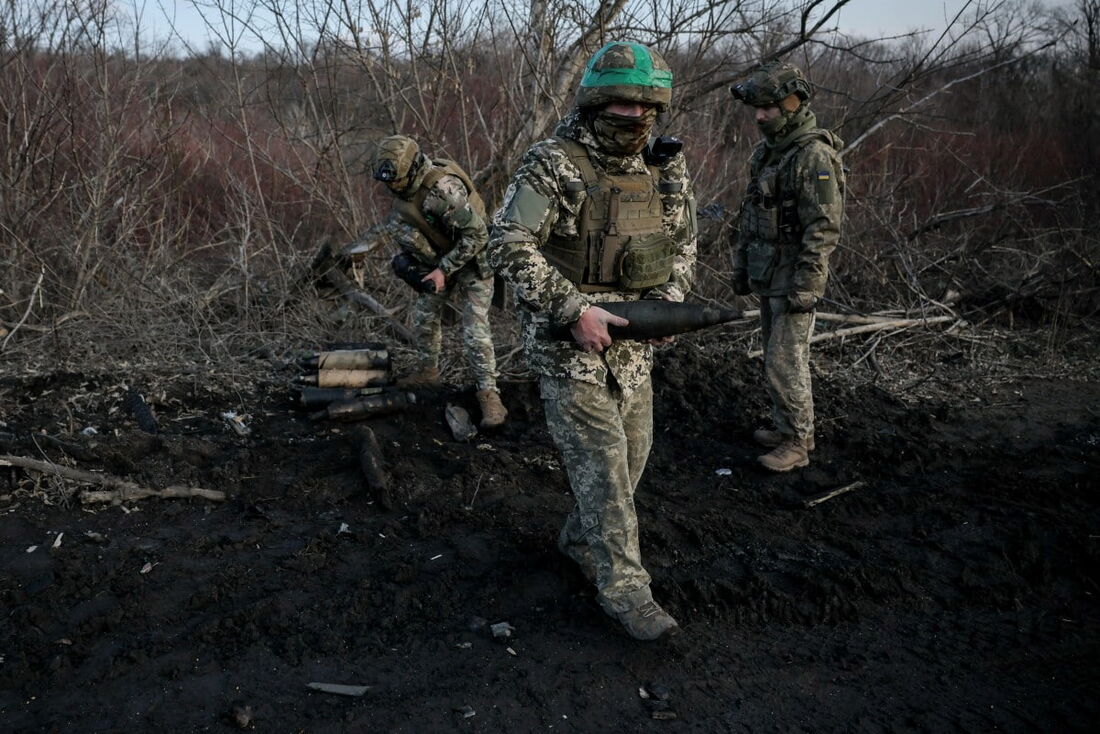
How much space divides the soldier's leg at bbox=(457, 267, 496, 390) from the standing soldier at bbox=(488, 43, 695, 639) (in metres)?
2.46

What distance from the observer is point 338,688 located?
2.84 m

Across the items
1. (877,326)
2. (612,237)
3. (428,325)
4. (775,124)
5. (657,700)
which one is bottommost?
(657,700)

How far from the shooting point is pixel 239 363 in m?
6.36

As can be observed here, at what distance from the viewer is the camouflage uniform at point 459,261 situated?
534 cm

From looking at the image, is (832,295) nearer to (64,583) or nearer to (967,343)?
(967,343)

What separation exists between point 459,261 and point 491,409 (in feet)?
3.18

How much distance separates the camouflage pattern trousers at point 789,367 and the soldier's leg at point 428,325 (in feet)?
7.27

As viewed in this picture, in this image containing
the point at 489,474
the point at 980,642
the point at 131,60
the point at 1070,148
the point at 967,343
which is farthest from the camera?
the point at 1070,148

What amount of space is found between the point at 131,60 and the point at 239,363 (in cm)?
347

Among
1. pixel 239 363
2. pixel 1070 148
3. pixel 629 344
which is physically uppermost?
pixel 1070 148

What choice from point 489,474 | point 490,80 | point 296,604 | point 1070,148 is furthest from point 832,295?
point 1070,148

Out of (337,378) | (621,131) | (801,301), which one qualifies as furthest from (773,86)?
(337,378)

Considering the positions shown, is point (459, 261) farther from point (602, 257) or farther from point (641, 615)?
point (641, 615)

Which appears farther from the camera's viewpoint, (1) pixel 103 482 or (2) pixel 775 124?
(2) pixel 775 124
